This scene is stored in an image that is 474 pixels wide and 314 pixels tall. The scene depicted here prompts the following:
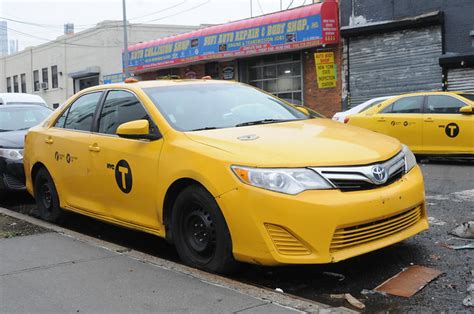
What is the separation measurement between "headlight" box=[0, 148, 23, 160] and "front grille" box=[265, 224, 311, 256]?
505 centimetres

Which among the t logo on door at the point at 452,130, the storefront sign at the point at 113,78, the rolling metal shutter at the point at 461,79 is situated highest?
the storefront sign at the point at 113,78

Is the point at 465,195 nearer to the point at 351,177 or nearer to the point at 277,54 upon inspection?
the point at 351,177

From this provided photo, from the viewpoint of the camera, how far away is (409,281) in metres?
3.92

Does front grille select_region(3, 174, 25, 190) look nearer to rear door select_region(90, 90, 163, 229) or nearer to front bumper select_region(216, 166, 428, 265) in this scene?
rear door select_region(90, 90, 163, 229)

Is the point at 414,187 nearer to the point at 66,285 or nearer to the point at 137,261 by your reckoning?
the point at 137,261

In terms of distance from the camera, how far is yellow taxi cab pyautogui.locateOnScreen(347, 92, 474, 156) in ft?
33.4

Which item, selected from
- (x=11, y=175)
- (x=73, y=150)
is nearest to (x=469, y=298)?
(x=73, y=150)

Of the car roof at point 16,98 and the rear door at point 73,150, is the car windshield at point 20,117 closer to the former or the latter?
the rear door at point 73,150

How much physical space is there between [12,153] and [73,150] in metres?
2.40

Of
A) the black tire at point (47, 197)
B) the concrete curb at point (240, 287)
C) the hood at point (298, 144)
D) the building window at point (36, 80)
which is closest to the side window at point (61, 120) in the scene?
the black tire at point (47, 197)

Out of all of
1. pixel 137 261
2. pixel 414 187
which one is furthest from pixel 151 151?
pixel 414 187

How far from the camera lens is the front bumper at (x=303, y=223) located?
3609 millimetres

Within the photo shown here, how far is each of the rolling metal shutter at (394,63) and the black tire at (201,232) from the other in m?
12.9

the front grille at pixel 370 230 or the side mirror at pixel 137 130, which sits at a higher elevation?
the side mirror at pixel 137 130
